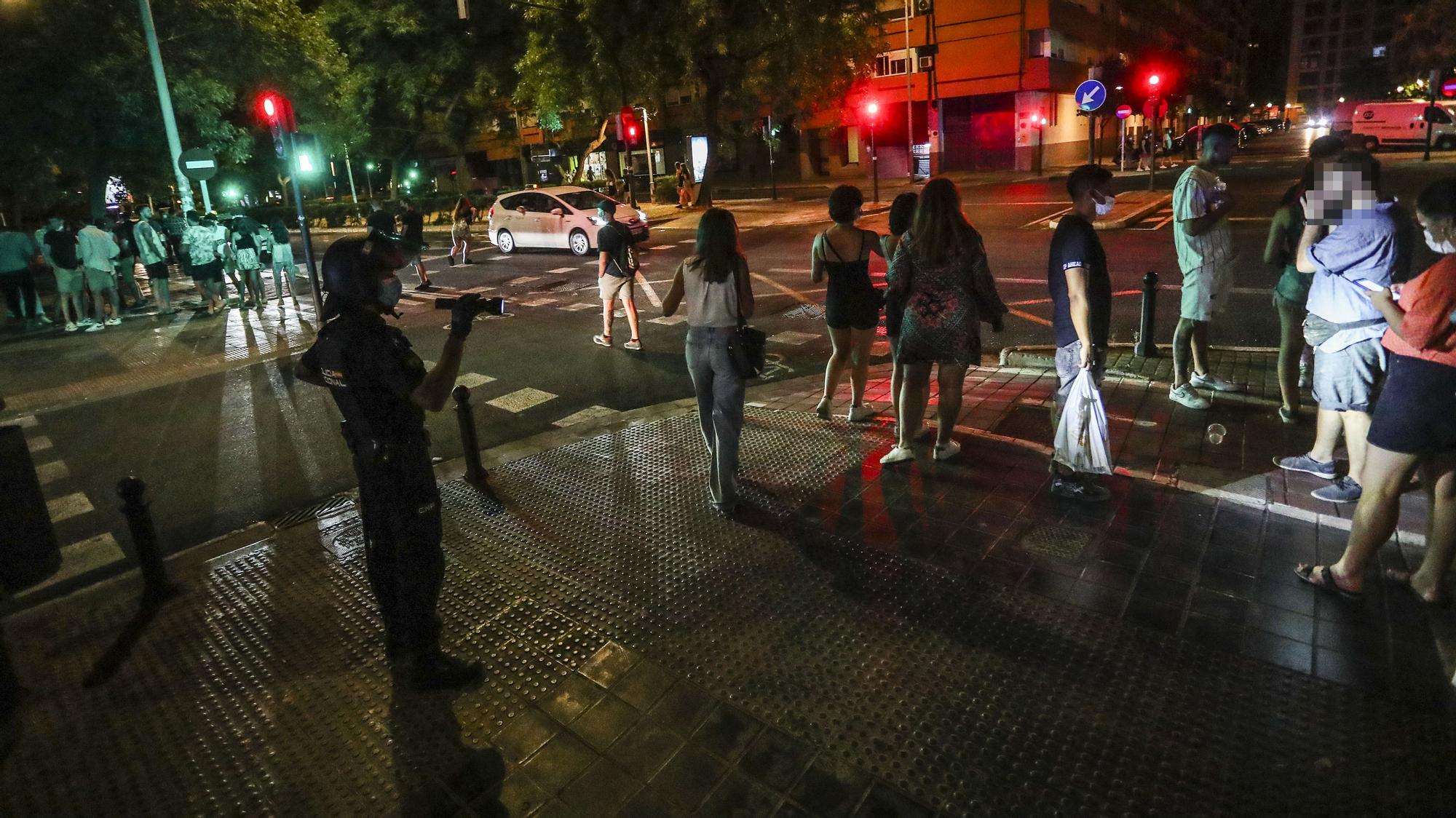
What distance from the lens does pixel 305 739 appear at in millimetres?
3365

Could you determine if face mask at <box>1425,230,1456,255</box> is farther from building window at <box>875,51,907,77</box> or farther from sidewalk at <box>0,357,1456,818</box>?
building window at <box>875,51,907,77</box>

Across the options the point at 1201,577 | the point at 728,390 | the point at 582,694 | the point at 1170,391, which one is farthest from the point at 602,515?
the point at 1170,391

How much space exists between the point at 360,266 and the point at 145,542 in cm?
252

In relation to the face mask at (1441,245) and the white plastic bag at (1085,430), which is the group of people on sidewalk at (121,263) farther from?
the face mask at (1441,245)

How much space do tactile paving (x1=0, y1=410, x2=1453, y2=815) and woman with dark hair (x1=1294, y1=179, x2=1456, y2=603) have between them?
801 mm

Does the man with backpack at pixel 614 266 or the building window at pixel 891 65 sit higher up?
the building window at pixel 891 65

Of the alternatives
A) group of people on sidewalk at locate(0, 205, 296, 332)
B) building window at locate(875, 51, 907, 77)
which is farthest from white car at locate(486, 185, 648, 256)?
building window at locate(875, 51, 907, 77)

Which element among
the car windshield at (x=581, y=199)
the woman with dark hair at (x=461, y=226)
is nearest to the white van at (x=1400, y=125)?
the car windshield at (x=581, y=199)

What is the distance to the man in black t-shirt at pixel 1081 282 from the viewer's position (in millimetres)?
4562

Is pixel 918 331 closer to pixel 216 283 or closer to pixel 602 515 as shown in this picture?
pixel 602 515

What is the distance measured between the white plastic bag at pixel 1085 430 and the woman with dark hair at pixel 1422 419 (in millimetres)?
1249

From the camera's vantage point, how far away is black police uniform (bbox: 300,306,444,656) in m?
3.31

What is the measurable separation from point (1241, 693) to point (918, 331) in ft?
8.66

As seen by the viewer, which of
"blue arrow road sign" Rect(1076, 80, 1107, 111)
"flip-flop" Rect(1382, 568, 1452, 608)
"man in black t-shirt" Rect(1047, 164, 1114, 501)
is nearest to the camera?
"flip-flop" Rect(1382, 568, 1452, 608)
